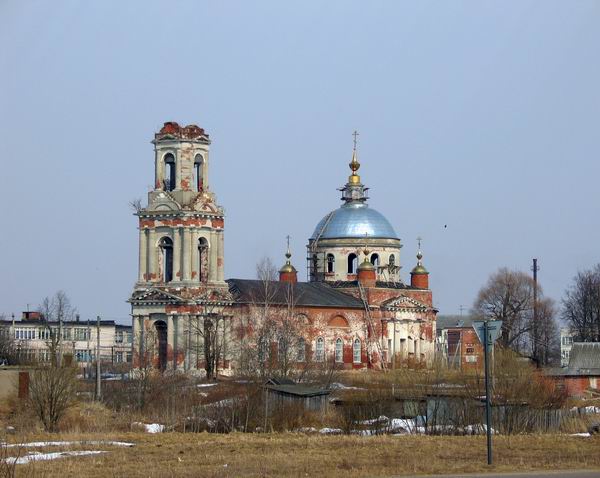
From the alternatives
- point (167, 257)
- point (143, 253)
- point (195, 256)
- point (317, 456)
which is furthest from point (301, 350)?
point (317, 456)

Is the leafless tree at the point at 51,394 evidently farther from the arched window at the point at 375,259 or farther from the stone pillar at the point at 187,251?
the arched window at the point at 375,259

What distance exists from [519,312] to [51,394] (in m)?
58.5

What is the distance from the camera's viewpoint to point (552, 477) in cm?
2700

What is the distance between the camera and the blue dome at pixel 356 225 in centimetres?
8775

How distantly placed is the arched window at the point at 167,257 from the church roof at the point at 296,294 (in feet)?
12.0

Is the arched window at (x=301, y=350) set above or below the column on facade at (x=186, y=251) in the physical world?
below

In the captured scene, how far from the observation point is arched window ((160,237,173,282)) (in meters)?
72.2

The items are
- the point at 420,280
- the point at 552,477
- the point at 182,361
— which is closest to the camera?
the point at 552,477

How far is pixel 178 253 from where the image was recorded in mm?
71250

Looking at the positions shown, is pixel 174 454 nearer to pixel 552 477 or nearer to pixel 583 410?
pixel 552 477

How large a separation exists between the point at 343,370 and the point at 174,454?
150 feet

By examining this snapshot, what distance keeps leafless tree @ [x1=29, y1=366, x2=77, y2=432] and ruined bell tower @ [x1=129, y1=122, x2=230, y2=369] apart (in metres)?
26.8

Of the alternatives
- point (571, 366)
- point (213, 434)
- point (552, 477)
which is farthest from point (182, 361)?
point (552, 477)

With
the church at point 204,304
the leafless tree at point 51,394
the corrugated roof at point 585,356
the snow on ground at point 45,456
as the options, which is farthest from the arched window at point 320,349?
the snow on ground at point 45,456
